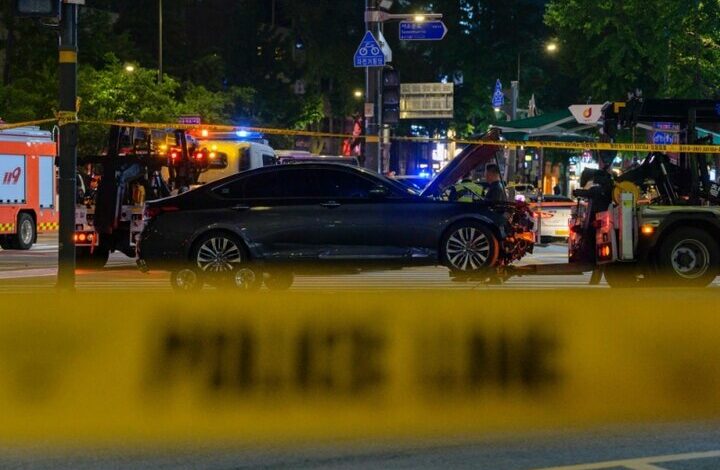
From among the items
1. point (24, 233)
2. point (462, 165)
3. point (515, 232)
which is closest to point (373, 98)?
point (24, 233)

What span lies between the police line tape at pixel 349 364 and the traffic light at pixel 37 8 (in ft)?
20.0

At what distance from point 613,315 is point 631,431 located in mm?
1049

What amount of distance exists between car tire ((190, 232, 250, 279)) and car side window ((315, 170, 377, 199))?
1251 mm

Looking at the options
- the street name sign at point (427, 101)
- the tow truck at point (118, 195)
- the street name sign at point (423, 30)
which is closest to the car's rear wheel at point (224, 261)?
the tow truck at point (118, 195)

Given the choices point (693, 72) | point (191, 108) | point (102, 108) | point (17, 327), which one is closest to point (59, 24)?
point (17, 327)

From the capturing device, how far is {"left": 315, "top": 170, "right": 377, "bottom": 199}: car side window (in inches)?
647

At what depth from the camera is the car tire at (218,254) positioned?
53.0ft

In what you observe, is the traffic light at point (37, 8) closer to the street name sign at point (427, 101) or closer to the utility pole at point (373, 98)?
the utility pole at point (373, 98)

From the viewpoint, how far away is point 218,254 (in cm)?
1620

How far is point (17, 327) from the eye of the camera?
27.8 ft

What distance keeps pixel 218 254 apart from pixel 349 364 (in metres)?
7.73

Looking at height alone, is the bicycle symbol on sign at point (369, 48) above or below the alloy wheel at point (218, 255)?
above

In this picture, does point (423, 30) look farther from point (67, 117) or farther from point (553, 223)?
point (67, 117)

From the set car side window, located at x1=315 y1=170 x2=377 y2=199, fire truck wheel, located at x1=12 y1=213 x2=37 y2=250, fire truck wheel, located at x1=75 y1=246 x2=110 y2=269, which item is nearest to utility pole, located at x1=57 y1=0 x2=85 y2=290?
car side window, located at x1=315 y1=170 x2=377 y2=199
